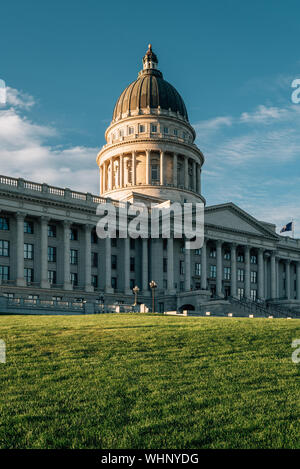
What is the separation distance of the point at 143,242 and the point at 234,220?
17708mm

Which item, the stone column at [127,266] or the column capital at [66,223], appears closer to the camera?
the column capital at [66,223]

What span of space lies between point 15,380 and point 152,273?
58.0 metres

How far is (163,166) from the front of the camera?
91.2 meters

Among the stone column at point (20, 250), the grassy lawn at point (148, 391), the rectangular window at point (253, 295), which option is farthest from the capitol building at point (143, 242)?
the grassy lawn at point (148, 391)

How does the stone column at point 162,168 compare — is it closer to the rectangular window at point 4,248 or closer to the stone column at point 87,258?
the stone column at point 87,258

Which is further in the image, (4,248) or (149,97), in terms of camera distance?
(149,97)

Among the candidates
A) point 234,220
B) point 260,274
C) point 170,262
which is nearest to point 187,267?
point 170,262

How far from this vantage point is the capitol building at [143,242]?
207 feet

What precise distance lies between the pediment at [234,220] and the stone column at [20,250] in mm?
28371

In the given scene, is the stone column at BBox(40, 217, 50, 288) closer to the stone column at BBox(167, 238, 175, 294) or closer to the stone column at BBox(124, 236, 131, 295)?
the stone column at BBox(124, 236, 131, 295)

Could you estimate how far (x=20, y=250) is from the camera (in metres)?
61.5

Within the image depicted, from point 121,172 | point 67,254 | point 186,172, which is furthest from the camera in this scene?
point 186,172

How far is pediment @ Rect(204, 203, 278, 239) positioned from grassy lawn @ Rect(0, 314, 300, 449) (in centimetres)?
5786

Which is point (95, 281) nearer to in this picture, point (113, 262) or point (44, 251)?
point (113, 262)
